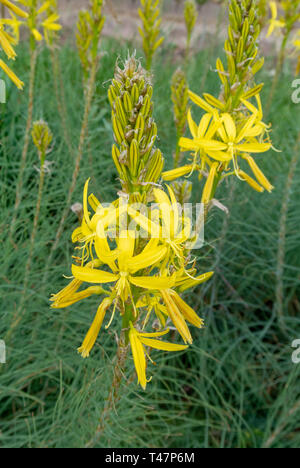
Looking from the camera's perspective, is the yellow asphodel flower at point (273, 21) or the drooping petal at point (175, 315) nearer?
the drooping petal at point (175, 315)

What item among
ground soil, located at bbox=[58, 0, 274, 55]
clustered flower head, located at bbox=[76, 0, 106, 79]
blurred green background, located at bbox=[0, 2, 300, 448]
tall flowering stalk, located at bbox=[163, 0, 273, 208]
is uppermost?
ground soil, located at bbox=[58, 0, 274, 55]

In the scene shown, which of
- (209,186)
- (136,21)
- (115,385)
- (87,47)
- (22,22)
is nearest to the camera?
(115,385)

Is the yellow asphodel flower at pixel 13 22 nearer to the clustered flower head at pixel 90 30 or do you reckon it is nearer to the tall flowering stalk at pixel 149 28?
the clustered flower head at pixel 90 30

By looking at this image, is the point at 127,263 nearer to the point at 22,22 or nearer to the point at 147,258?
the point at 147,258

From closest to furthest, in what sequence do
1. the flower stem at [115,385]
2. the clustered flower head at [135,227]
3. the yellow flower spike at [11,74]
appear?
the clustered flower head at [135,227]
the flower stem at [115,385]
the yellow flower spike at [11,74]

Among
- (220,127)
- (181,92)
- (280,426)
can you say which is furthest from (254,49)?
(280,426)

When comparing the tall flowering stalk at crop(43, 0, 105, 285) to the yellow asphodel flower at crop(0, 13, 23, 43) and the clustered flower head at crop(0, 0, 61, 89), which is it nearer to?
the clustered flower head at crop(0, 0, 61, 89)

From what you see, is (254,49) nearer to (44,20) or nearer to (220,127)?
(220,127)

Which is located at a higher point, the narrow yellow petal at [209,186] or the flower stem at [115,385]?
the narrow yellow petal at [209,186]

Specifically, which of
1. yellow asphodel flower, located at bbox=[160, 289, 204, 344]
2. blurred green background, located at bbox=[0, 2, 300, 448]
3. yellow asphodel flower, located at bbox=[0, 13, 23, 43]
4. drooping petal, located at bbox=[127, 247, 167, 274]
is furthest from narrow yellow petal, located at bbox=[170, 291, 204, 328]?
yellow asphodel flower, located at bbox=[0, 13, 23, 43]

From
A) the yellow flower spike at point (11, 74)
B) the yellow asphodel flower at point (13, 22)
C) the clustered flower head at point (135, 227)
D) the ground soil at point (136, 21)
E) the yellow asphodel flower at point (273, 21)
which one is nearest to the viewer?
the clustered flower head at point (135, 227)

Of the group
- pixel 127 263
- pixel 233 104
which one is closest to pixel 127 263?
pixel 127 263

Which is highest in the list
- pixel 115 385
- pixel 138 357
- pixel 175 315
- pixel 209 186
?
pixel 209 186

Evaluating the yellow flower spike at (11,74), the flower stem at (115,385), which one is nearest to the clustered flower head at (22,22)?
the yellow flower spike at (11,74)
